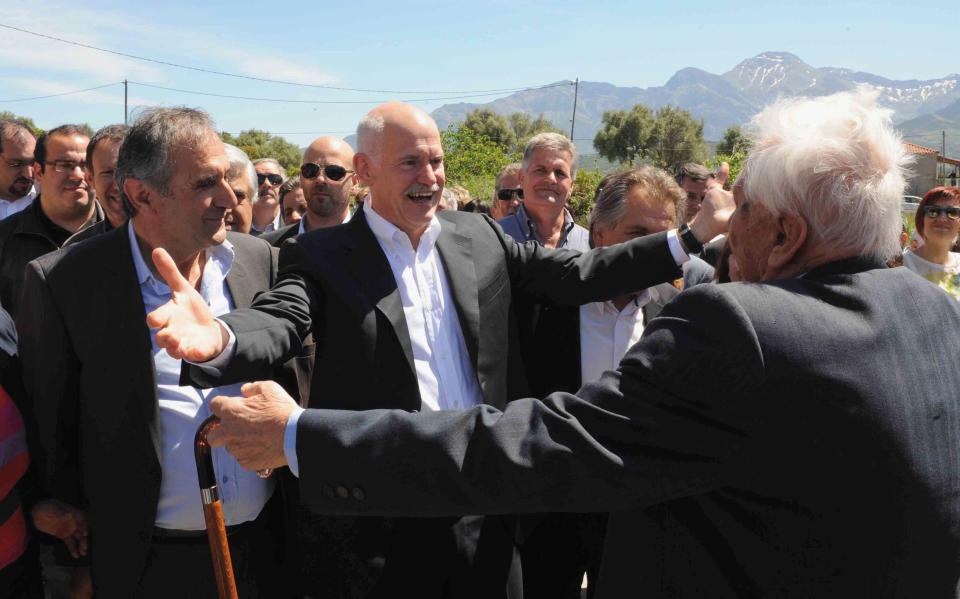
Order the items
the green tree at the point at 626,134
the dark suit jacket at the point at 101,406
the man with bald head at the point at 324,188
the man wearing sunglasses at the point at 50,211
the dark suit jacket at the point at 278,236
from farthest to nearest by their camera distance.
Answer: the green tree at the point at 626,134 < the man with bald head at the point at 324,188 < the dark suit jacket at the point at 278,236 < the man wearing sunglasses at the point at 50,211 < the dark suit jacket at the point at 101,406

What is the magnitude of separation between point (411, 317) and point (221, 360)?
2.71 feet

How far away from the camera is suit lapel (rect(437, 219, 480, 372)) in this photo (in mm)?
2738

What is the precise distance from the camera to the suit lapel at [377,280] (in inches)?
102

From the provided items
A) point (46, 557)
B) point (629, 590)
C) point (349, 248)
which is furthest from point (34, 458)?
point (629, 590)

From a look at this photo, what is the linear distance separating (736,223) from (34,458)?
2353 millimetres

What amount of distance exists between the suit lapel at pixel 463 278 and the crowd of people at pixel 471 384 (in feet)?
0.04

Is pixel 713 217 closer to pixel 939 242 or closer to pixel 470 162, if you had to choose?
pixel 939 242

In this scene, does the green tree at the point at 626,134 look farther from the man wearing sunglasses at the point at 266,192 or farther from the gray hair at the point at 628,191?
the gray hair at the point at 628,191

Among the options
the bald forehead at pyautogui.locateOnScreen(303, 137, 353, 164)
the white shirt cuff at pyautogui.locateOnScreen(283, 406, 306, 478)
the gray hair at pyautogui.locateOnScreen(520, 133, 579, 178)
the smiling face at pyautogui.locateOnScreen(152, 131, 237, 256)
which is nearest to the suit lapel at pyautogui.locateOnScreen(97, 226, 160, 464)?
the smiling face at pyautogui.locateOnScreen(152, 131, 237, 256)

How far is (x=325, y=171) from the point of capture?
16.9 feet

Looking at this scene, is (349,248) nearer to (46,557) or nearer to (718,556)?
(46,557)

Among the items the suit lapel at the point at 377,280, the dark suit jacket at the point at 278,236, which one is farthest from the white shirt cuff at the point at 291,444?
the dark suit jacket at the point at 278,236

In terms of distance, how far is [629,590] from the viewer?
1657 mm

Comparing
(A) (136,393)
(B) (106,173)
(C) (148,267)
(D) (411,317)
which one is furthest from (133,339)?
(B) (106,173)
